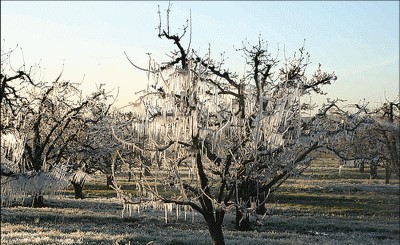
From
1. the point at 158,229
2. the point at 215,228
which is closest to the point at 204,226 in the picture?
the point at 158,229

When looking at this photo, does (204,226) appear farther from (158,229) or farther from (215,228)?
(215,228)

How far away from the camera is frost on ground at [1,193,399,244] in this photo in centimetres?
1791

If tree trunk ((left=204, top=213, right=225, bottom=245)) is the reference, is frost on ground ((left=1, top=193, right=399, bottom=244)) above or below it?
below

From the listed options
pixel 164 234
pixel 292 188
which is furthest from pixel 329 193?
pixel 164 234

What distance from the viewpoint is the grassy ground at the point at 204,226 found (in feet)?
59.6

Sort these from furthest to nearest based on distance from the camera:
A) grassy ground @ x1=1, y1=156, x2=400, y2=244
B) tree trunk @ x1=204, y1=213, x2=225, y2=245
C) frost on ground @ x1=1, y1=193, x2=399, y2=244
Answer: grassy ground @ x1=1, y1=156, x2=400, y2=244, frost on ground @ x1=1, y1=193, x2=399, y2=244, tree trunk @ x1=204, y1=213, x2=225, y2=245

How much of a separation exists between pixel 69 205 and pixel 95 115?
788cm

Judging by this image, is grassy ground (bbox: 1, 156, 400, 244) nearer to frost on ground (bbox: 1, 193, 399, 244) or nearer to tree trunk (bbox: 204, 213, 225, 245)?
frost on ground (bbox: 1, 193, 399, 244)

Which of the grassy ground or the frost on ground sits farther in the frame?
the grassy ground

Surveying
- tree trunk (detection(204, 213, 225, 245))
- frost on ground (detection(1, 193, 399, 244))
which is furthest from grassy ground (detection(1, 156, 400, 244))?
tree trunk (detection(204, 213, 225, 245))

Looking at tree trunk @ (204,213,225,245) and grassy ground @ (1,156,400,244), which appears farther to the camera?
grassy ground @ (1,156,400,244)

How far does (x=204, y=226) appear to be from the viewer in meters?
24.9

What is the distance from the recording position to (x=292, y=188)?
53094 mm

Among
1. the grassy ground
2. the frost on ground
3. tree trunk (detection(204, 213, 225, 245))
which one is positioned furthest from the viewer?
the grassy ground
